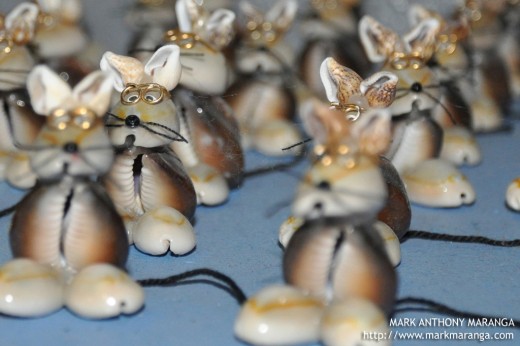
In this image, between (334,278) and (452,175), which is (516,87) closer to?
(452,175)

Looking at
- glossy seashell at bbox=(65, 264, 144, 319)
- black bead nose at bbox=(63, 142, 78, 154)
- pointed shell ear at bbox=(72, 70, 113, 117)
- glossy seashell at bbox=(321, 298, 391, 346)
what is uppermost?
pointed shell ear at bbox=(72, 70, 113, 117)

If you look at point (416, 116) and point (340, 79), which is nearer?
point (340, 79)

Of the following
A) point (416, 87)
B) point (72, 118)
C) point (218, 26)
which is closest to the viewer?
point (72, 118)

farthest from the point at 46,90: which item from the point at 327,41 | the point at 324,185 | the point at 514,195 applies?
the point at 327,41

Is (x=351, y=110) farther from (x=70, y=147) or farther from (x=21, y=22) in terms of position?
(x=21, y=22)

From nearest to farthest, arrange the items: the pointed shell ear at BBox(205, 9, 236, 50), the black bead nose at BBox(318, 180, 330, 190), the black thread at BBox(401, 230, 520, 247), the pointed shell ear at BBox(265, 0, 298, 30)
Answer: the black bead nose at BBox(318, 180, 330, 190) → the black thread at BBox(401, 230, 520, 247) → the pointed shell ear at BBox(205, 9, 236, 50) → the pointed shell ear at BBox(265, 0, 298, 30)

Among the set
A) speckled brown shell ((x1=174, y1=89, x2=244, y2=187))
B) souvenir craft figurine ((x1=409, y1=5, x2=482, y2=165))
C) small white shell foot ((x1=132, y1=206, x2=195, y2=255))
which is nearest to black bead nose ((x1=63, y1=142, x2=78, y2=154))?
small white shell foot ((x1=132, y1=206, x2=195, y2=255))

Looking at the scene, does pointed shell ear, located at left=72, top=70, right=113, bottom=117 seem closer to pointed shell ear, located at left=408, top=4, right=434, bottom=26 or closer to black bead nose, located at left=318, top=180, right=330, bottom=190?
black bead nose, located at left=318, top=180, right=330, bottom=190
